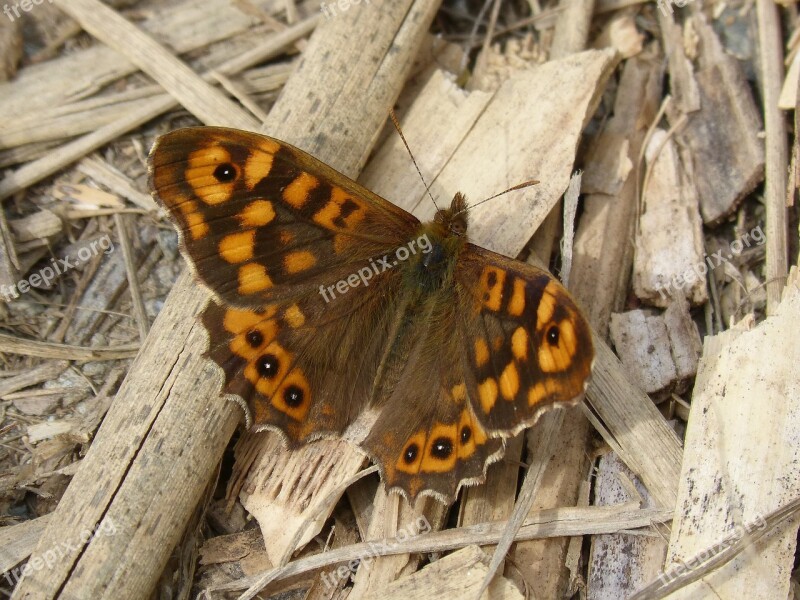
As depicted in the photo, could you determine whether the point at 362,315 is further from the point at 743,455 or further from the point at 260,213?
the point at 743,455

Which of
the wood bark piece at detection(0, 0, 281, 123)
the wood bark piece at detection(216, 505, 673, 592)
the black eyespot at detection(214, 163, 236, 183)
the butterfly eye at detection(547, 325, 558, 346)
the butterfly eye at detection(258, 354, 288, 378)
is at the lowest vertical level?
the wood bark piece at detection(216, 505, 673, 592)

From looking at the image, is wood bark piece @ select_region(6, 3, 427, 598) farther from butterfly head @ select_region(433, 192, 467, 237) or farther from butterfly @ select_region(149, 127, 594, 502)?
butterfly head @ select_region(433, 192, 467, 237)

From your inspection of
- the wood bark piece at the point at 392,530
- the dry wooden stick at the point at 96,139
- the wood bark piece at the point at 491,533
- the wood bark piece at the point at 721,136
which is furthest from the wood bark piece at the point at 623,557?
the dry wooden stick at the point at 96,139

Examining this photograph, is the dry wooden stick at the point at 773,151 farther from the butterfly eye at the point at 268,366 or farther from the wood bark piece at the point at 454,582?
the butterfly eye at the point at 268,366

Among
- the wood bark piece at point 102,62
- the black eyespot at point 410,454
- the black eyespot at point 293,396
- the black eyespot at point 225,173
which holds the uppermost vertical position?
the wood bark piece at point 102,62

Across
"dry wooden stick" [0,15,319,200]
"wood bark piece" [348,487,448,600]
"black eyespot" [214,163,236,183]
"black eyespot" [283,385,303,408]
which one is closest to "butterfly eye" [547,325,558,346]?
"wood bark piece" [348,487,448,600]

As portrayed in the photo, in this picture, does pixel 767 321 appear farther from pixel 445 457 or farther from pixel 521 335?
pixel 445 457

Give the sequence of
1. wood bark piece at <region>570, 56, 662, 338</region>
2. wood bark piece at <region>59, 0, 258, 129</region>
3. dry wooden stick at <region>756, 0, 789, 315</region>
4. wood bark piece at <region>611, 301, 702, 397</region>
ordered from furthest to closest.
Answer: wood bark piece at <region>59, 0, 258, 129</region>
wood bark piece at <region>570, 56, 662, 338</region>
dry wooden stick at <region>756, 0, 789, 315</region>
wood bark piece at <region>611, 301, 702, 397</region>
